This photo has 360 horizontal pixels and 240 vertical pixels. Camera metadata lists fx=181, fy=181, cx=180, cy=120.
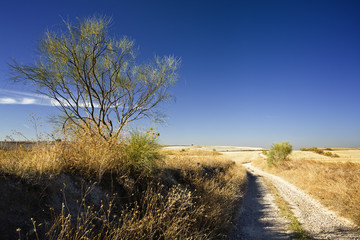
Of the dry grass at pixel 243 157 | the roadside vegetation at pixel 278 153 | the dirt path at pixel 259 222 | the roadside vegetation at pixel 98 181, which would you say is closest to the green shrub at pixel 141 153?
the roadside vegetation at pixel 98 181

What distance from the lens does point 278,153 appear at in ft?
74.6

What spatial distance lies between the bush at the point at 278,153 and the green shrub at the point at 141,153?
2087 cm

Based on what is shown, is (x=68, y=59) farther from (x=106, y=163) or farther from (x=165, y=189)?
(x=165, y=189)

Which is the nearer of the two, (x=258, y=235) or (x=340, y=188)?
(x=258, y=235)

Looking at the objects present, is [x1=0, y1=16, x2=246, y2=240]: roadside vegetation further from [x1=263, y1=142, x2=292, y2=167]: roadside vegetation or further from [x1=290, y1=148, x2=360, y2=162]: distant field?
[x1=290, y1=148, x2=360, y2=162]: distant field

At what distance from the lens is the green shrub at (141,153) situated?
214 inches

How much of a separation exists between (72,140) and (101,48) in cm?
537

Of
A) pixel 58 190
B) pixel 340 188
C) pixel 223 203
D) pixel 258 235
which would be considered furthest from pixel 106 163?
pixel 340 188

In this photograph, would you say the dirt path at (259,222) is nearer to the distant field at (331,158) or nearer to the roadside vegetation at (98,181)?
the roadside vegetation at (98,181)

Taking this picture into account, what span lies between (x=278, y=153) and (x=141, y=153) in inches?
869

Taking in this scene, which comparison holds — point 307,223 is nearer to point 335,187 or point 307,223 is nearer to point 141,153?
point 335,187

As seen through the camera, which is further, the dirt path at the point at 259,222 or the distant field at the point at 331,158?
the distant field at the point at 331,158

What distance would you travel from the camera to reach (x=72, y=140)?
201 inches

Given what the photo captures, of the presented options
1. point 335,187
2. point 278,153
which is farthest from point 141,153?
point 278,153
